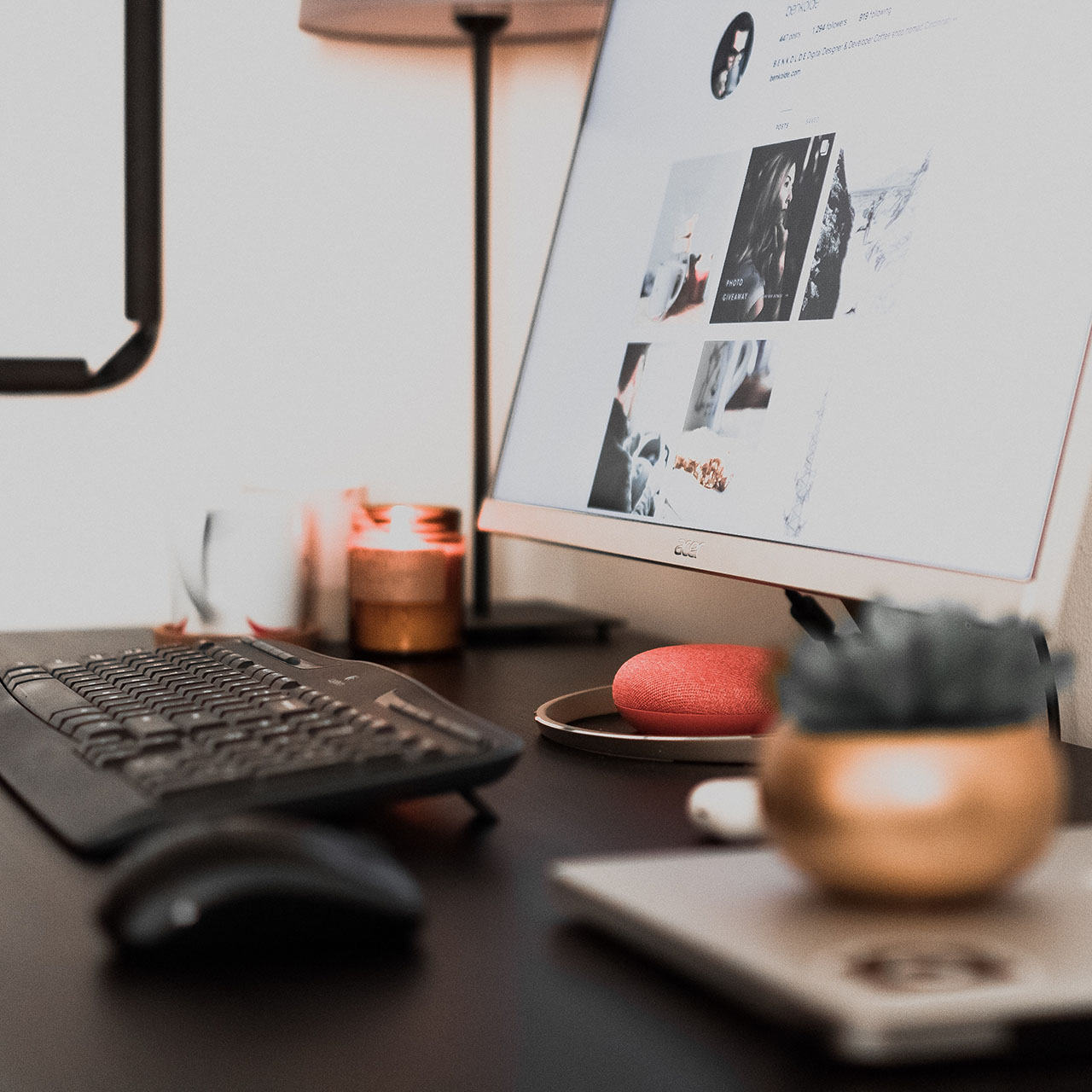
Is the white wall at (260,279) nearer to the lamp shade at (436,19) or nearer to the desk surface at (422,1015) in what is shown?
the lamp shade at (436,19)

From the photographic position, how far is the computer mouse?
0.39m

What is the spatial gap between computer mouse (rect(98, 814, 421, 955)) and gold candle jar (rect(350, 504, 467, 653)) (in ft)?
2.30

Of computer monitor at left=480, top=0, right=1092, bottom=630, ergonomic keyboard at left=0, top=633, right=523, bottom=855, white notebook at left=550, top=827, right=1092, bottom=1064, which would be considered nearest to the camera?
white notebook at left=550, top=827, right=1092, bottom=1064

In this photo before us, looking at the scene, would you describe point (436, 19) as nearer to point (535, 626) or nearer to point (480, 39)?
point (480, 39)

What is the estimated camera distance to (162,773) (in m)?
0.53

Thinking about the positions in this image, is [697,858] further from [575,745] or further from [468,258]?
[468,258]

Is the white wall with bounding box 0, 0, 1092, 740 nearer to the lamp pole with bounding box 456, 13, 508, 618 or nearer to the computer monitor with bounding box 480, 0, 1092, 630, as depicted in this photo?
the lamp pole with bounding box 456, 13, 508, 618

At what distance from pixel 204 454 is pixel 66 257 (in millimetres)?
219

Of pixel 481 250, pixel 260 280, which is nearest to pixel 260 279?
pixel 260 280

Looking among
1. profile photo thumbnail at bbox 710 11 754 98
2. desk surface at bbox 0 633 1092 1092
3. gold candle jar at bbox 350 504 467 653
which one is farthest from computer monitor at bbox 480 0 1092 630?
desk surface at bbox 0 633 1092 1092

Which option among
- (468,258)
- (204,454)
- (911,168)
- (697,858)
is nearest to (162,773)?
(697,858)

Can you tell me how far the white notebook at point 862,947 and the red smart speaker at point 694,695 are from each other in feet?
0.91

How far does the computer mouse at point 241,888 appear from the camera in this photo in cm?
39

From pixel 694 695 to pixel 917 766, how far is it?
0.37 m
